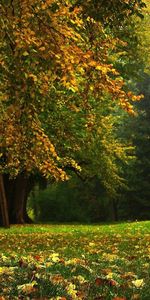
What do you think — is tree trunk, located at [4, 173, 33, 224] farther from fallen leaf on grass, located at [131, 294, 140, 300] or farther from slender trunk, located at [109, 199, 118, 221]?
fallen leaf on grass, located at [131, 294, 140, 300]

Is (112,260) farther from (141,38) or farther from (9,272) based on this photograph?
(141,38)

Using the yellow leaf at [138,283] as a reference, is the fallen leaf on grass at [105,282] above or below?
above

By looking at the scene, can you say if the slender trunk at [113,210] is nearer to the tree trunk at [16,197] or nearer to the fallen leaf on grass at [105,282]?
the tree trunk at [16,197]

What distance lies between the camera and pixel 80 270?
21.3 ft

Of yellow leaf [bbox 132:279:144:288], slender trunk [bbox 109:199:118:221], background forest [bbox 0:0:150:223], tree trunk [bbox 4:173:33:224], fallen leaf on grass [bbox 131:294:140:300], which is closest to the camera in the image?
fallen leaf on grass [bbox 131:294:140:300]

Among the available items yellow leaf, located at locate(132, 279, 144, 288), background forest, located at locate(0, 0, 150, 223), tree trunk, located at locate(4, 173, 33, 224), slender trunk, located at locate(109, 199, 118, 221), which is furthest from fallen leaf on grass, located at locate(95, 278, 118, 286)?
slender trunk, located at locate(109, 199, 118, 221)

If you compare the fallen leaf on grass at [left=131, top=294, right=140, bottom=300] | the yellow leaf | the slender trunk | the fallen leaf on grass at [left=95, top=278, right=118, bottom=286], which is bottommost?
the fallen leaf on grass at [left=131, top=294, right=140, bottom=300]

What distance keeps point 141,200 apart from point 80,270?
40076 mm

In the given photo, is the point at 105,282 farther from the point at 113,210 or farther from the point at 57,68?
the point at 113,210

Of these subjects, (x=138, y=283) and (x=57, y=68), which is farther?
(x=57, y=68)

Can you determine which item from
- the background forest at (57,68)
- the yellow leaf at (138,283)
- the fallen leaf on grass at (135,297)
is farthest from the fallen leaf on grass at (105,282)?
the background forest at (57,68)

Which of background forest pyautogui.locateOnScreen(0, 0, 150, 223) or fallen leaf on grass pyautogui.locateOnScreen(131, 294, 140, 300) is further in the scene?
background forest pyautogui.locateOnScreen(0, 0, 150, 223)

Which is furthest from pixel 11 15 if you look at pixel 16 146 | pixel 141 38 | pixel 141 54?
pixel 141 54

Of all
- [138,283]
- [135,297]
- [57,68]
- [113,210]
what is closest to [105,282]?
[138,283]
